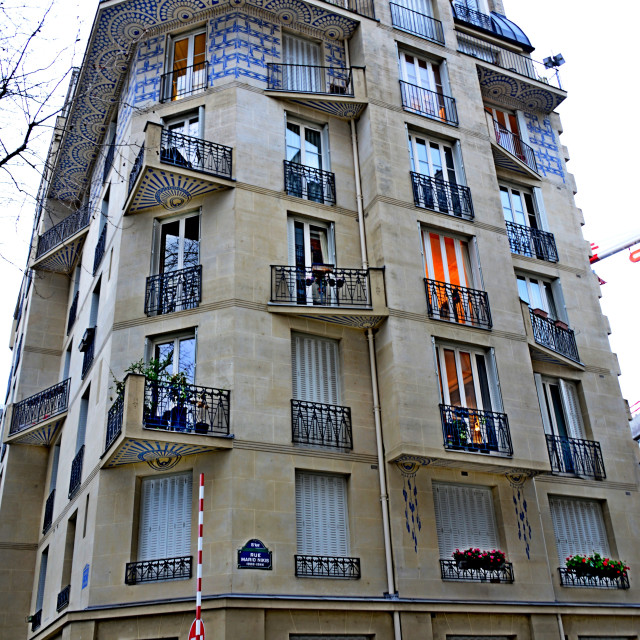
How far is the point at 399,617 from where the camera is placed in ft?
50.5

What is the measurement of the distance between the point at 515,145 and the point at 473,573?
47.7 feet

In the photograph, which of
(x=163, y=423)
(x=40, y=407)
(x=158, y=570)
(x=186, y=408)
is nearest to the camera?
(x=158, y=570)

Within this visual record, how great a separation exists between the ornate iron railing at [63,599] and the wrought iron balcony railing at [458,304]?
10.7m

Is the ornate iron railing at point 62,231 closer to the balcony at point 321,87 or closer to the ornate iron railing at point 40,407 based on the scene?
the ornate iron railing at point 40,407

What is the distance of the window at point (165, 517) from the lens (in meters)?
15.5

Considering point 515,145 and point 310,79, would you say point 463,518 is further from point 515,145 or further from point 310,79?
point 515,145

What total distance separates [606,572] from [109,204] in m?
16.7

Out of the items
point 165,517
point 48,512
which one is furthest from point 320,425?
point 48,512

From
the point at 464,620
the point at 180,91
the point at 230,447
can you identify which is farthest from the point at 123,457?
the point at 180,91

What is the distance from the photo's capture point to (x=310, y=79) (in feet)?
72.4

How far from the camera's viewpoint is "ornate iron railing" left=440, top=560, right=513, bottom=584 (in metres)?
16.5

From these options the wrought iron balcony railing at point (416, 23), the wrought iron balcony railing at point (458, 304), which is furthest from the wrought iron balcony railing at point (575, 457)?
the wrought iron balcony railing at point (416, 23)

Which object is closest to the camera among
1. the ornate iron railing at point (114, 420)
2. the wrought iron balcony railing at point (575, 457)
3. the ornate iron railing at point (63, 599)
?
the ornate iron railing at point (114, 420)

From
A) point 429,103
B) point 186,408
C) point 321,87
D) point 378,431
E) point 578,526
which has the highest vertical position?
point 321,87
